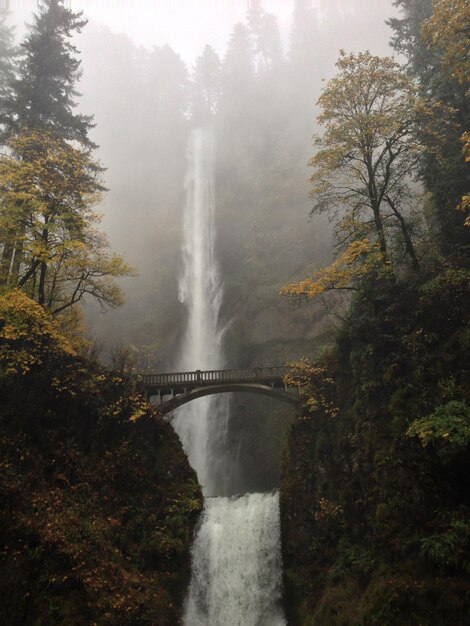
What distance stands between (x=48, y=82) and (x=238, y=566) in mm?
23152

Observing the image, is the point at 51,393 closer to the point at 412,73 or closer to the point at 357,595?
the point at 357,595

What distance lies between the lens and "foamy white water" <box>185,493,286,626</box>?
1410cm

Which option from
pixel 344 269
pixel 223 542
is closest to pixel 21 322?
pixel 344 269

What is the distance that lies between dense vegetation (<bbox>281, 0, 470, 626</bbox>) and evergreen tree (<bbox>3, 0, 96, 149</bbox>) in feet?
40.9

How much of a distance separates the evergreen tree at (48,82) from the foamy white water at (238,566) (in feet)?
62.1

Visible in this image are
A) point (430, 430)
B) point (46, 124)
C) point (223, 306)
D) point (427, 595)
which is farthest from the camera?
point (223, 306)

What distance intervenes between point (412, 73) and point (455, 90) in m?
3.49

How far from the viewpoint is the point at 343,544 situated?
12016mm

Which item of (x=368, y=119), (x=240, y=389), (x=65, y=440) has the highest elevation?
(x=368, y=119)

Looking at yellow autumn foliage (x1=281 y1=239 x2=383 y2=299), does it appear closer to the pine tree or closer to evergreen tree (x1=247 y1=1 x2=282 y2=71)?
the pine tree

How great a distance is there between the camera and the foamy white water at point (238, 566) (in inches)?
555

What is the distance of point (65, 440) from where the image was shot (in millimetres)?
14398

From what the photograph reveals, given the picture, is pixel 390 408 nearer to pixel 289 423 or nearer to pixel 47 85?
pixel 289 423

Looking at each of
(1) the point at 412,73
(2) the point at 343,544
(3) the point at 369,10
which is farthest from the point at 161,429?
(3) the point at 369,10
